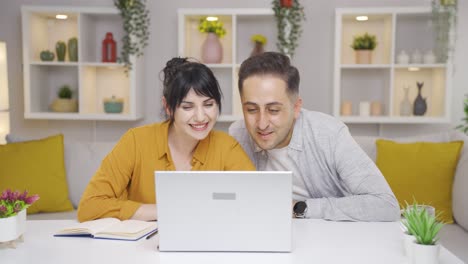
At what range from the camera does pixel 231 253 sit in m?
1.30

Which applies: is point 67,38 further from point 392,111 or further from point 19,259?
point 19,259

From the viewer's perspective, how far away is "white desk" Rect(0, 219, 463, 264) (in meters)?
1.25

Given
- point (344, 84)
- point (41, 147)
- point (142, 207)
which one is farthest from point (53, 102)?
point (142, 207)

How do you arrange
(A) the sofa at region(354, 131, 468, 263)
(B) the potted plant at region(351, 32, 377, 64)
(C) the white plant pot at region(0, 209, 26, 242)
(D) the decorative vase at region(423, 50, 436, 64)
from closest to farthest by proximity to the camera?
(C) the white plant pot at region(0, 209, 26, 242) → (A) the sofa at region(354, 131, 468, 263) → (D) the decorative vase at region(423, 50, 436, 64) → (B) the potted plant at region(351, 32, 377, 64)

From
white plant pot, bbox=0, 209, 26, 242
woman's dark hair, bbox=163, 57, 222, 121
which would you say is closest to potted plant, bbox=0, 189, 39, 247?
white plant pot, bbox=0, 209, 26, 242

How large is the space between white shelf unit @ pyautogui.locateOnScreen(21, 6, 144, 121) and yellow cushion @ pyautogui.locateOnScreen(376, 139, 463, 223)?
195 cm

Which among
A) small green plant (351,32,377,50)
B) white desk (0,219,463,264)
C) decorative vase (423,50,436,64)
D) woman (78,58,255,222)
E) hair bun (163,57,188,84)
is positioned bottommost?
white desk (0,219,463,264)

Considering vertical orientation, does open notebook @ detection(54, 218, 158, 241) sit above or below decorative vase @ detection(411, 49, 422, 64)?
below

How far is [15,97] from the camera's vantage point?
4113mm

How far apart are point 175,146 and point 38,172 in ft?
4.28

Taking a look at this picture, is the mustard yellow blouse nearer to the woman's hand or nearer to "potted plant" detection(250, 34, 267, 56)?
the woman's hand

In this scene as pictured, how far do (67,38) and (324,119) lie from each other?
275 cm

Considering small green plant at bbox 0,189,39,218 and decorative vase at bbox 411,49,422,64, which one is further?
decorative vase at bbox 411,49,422,64

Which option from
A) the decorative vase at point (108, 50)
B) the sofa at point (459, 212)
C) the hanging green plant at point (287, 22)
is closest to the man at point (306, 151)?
the sofa at point (459, 212)
